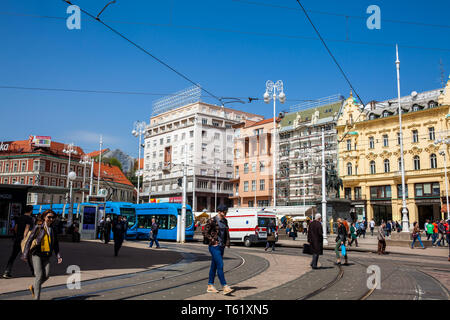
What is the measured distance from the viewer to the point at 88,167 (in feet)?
267

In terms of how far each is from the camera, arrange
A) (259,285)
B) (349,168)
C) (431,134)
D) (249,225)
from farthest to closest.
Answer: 1. (349,168)
2. (431,134)
3. (249,225)
4. (259,285)

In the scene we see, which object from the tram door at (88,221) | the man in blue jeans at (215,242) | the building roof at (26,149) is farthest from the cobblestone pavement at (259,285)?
the building roof at (26,149)

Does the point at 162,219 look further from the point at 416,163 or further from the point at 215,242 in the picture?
the point at 416,163

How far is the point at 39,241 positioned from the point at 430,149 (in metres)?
51.8

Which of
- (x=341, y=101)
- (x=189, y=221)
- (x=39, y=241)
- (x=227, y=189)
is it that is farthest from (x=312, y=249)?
(x=227, y=189)

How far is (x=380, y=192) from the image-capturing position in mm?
53312

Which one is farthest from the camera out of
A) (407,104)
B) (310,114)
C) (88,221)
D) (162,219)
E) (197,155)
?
(197,155)

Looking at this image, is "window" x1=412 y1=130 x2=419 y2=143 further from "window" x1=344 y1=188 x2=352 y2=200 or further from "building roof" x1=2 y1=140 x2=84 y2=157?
"building roof" x1=2 y1=140 x2=84 y2=157

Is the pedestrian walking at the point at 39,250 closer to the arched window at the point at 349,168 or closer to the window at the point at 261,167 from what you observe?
the arched window at the point at 349,168

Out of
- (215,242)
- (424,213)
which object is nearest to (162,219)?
(215,242)

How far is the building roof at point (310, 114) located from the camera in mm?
60747

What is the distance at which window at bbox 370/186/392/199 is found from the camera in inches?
2069

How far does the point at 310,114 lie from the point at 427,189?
21979 mm
